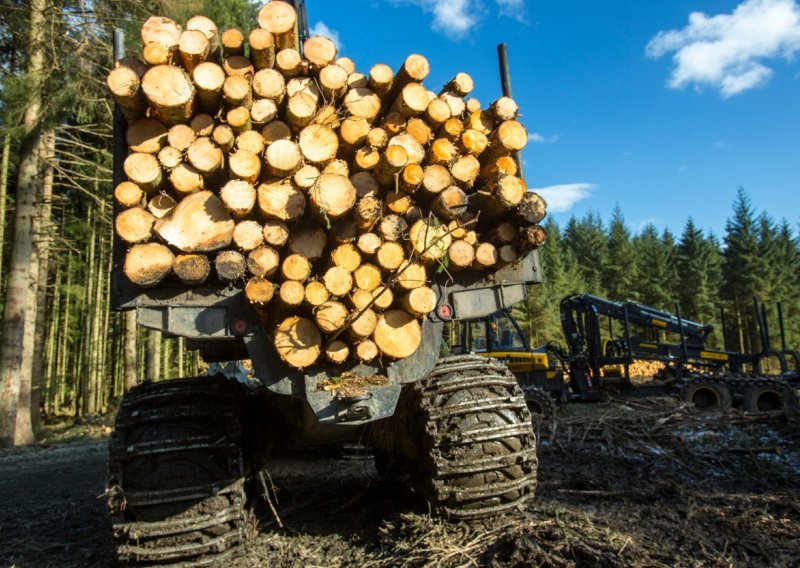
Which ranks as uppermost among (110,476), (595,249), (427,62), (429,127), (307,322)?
(595,249)

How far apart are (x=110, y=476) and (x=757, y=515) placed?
409 cm

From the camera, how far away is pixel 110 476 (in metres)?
3.13

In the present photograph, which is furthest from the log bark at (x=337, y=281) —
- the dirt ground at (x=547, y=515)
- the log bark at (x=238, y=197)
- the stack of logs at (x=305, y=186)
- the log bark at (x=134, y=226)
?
the dirt ground at (x=547, y=515)

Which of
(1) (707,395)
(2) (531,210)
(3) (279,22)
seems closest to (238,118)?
(3) (279,22)

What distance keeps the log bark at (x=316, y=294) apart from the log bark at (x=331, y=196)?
369 millimetres

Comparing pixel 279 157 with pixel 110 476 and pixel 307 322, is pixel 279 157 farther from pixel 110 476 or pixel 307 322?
pixel 110 476

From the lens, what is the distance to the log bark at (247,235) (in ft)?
9.86

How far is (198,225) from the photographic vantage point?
9.84 ft

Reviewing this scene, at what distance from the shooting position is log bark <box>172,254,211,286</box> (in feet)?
9.71

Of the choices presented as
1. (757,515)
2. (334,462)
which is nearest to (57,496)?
(334,462)

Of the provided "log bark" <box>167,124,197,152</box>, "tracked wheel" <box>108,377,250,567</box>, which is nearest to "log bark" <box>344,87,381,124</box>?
"log bark" <box>167,124,197,152</box>

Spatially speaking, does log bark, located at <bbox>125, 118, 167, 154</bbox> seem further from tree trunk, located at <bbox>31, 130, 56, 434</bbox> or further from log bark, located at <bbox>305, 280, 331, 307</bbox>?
tree trunk, located at <bbox>31, 130, 56, 434</bbox>

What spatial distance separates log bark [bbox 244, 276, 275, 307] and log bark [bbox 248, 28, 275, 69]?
126 cm

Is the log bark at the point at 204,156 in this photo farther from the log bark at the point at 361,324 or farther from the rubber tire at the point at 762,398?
the rubber tire at the point at 762,398
